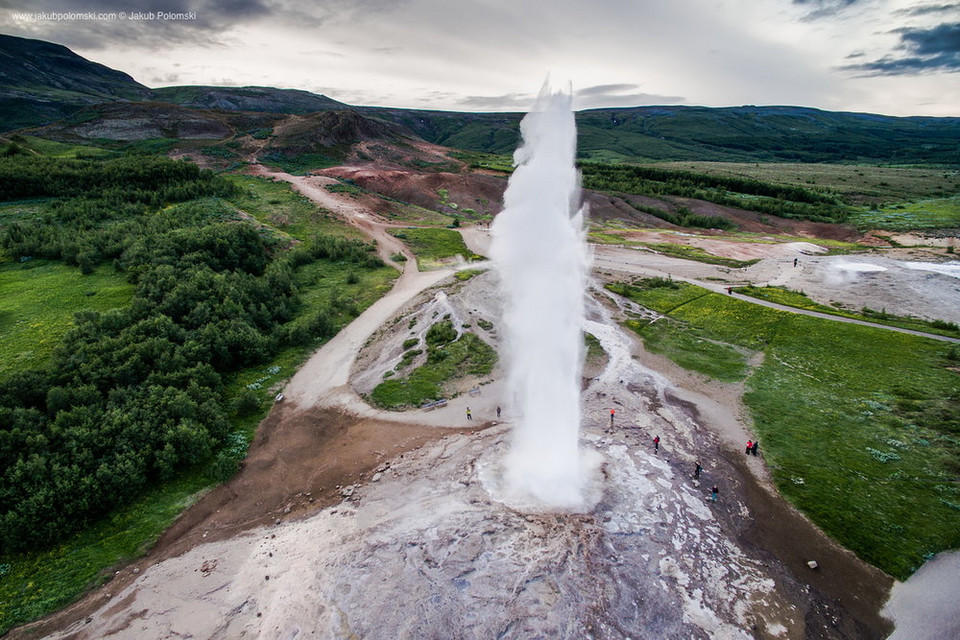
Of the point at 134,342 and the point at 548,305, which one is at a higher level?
the point at 548,305

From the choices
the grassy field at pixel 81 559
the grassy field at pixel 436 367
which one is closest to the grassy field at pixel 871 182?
the grassy field at pixel 436 367

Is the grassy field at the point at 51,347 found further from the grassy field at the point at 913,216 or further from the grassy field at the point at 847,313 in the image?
the grassy field at the point at 913,216

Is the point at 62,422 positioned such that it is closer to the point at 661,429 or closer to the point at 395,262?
the point at 661,429

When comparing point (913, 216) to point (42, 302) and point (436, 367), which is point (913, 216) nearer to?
point (436, 367)

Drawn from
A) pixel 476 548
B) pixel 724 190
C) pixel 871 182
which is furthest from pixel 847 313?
pixel 871 182

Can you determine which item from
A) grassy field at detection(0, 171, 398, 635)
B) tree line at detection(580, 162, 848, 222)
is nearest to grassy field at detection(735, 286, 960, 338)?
grassy field at detection(0, 171, 398, 635)
